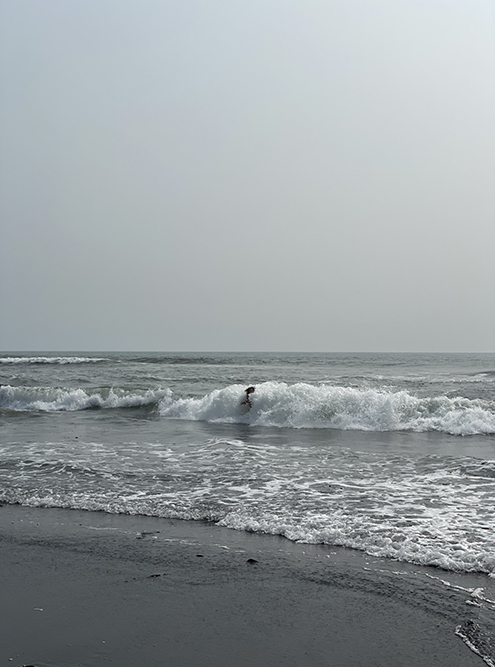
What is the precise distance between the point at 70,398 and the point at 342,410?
36.9 ft

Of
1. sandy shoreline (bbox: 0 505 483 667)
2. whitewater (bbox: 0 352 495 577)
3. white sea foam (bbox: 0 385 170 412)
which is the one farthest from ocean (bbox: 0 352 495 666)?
white sea foam (bbox: 0 385 170 412)

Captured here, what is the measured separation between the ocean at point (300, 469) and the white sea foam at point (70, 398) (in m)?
1.59

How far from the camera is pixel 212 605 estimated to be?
13.4 feet

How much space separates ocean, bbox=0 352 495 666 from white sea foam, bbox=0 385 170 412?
1586 mm

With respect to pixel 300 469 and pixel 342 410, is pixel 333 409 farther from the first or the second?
pixel 300 469

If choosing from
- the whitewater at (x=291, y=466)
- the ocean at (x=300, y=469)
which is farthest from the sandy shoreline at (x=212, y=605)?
the whitewater at (x=291, y=466)

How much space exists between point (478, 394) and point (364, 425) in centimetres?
765

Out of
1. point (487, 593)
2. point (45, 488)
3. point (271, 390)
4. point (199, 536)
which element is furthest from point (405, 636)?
point (271, 390)

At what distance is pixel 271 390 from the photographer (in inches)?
719

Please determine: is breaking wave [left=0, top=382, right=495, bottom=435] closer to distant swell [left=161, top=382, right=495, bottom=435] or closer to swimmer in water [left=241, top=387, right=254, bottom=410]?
distant swell [left=161, top=382, right=495, bottom=435]

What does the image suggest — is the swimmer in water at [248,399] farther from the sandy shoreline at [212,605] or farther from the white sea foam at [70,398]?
the sandy shoreline at [212,605]

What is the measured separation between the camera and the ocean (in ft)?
18.1

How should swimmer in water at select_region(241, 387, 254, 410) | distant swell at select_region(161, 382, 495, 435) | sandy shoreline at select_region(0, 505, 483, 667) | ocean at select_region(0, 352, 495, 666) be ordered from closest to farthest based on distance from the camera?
1. sandy shoreline at select_region(0, 505, 483, 667)
2. ocean at select_region(0, 352, 495, 666)
3. distant swell at select_region(161, 382, 495, 435)
4. swimmer in water at select_region(241, 387, 254, 410)

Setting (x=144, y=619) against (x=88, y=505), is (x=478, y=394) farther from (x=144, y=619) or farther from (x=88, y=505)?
(x=144, y=619)
